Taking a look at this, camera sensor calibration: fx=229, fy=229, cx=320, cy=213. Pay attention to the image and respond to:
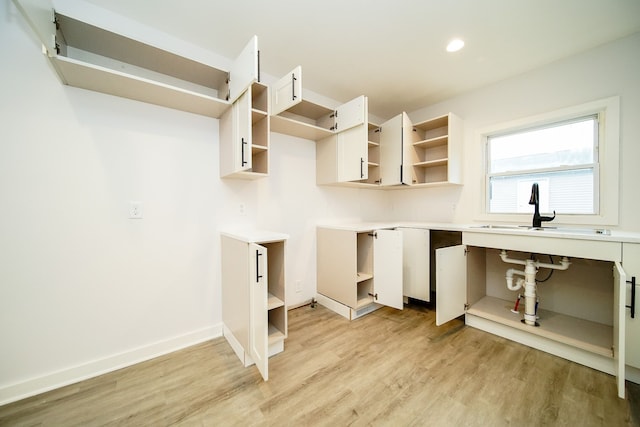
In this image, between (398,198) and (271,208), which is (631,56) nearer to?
(398,198)

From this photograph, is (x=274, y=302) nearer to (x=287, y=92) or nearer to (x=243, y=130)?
(x=243, y=130)

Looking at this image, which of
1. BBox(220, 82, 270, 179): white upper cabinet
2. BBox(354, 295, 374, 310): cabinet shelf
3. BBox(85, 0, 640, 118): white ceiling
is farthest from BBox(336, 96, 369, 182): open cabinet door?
BBox(354, 295, 374, 310): cabinet shelf

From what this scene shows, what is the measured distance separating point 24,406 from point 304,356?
5.47 ft

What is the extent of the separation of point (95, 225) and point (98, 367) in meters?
0.99

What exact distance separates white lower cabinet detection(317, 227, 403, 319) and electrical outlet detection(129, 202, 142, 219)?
1693 mm

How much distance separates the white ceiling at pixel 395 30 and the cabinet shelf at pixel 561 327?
94.0 inches

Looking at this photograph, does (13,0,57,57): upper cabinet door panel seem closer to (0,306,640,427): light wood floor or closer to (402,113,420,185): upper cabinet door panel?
(0,306,640,427): light wood floor

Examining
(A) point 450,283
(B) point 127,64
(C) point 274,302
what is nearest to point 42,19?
(B) point 127,64

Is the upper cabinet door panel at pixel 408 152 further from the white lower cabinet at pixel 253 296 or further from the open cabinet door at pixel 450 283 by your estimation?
the white lower cabinet at pixel 253 296

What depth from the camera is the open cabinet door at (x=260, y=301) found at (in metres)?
1.41

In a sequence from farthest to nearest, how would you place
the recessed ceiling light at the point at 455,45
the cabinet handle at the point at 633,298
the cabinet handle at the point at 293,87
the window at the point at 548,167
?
the window at the point at 548,167 < the recessed ceiling light at the point at 455,45 < the cabinet handle at the point at 293,87 < the cabinet handle at the point at 633,298

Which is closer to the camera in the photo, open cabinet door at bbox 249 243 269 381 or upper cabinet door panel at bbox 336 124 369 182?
open cabinet door at bbox 249 243 269 381

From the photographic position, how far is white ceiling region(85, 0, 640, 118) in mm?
1598

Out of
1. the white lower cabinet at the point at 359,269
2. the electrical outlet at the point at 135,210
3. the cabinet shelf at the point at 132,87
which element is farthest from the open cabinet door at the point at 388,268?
the electrical outlet at the point at 135,210
